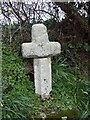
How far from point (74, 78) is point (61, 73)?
181 millimetres

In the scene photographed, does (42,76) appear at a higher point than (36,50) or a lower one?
lower

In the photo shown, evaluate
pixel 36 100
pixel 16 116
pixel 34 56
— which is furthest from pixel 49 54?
pixel 16 116

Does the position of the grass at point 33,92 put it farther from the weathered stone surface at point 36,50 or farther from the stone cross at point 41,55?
the weathered stone surface at point 36,50

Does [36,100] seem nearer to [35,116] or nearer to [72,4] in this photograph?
[35,116]

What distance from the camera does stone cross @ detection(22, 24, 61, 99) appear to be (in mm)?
3400

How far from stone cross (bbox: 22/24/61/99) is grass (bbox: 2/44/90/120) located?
93 mm

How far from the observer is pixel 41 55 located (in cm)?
341

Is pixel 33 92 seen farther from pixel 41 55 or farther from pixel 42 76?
pixel 41 55

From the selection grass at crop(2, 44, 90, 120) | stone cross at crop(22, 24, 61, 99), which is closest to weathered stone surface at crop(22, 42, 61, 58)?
stone cross at crop(22, 24, 61, 99)

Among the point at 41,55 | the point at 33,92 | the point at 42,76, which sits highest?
the point at 41,55

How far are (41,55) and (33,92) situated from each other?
0.40 meters

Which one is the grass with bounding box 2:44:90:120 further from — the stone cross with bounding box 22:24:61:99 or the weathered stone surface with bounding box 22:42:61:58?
the weathered stone surface with bounding box 22:42:61:58

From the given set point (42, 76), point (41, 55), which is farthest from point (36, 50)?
point (42, 76)

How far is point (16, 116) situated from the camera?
310 cm
